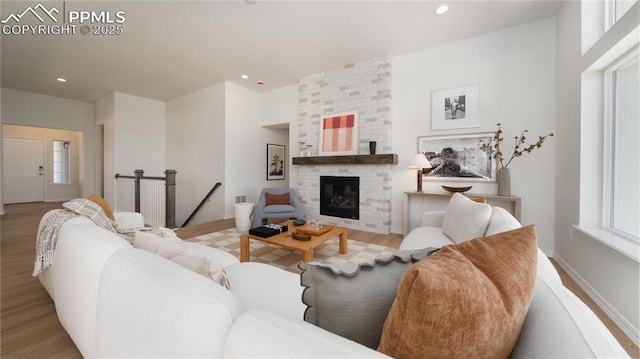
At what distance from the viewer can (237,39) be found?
3.28 m

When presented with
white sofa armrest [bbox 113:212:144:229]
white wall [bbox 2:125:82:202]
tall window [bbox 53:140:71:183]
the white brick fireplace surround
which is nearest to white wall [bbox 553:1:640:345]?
the white brick fireplace surround

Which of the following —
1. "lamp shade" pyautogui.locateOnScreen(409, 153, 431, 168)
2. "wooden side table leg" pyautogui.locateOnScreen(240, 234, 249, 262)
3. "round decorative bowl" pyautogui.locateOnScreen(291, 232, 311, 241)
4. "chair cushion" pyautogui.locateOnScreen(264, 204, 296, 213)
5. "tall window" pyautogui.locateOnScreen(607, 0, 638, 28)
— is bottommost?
"wooden side table leg" pyautogui.locateOnScreen(240, 234, 249, 262)

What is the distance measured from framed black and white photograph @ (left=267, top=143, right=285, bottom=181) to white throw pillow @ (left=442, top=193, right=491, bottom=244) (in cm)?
442

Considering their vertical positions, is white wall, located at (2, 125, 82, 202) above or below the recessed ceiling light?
below

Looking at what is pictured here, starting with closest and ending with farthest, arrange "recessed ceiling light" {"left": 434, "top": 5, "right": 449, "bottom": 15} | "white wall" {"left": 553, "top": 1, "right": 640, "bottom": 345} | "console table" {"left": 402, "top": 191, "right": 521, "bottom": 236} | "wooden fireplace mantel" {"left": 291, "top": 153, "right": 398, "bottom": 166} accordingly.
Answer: "white wall" {"left": 553, "top": 1, "right": 640, "bottom": 345}, "recessed ceiling light" {"left": 434, "top": 5, "right": 449, "bottom": 15}, "console table" {"left": 402, "top": 191, "right": 521, "bottom": 236}, "wooden fireplace mantel" {"left": 291, "top": 153, "right": 398, "bottom": 166}

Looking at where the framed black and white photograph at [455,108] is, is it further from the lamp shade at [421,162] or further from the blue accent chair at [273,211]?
the blue accent chair at [273,211]

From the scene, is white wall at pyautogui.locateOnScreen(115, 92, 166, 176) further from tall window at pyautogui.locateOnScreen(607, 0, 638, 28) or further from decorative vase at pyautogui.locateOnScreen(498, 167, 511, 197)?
tall window at pyautogui.locateOnScreen(607, 0, 638, 28)

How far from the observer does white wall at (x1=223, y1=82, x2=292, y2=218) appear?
16.1 feet

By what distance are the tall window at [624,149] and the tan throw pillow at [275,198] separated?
390cm

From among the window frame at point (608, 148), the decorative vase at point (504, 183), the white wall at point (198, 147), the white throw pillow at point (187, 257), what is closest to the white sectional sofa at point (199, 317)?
the white throw pillow at point (187, 257)

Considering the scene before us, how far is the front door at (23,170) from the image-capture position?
6430 millimetres

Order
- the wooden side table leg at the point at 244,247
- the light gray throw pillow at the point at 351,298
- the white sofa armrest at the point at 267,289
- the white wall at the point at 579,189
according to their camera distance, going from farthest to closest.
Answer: the wooden side table leg at the point at 244,247, the white wall at the point at 579,189, the white sofa armrest at the point at 267,289, the light gray throw pillow at the point at 351,298

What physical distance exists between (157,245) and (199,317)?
2.32 feet

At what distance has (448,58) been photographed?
3.47 m
